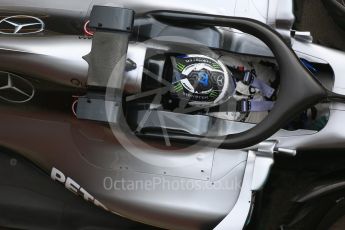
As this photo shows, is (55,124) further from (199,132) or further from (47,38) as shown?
(199,132)

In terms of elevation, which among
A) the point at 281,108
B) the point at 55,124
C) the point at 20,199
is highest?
the point at 281,108

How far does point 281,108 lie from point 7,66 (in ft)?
2.32

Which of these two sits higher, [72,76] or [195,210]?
[72,76]

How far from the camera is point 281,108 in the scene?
46.6 inches

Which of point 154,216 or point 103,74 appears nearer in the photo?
point 103,74

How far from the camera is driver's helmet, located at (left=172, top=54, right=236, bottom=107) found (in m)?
1.23

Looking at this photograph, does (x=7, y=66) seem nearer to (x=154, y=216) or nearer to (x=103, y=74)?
(x=103, y=74)

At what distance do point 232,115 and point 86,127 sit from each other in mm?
405

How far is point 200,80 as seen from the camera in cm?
123

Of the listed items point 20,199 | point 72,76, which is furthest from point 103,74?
point 20,199

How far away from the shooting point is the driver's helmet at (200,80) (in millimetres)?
1232

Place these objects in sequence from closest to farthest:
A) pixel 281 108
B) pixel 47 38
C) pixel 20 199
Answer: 1. pixel 281 108
2. pixel 47 38
3. pixel 20 199

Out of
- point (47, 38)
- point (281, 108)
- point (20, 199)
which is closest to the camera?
point (281, 108)

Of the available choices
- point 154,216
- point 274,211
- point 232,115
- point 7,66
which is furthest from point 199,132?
point 7,66
